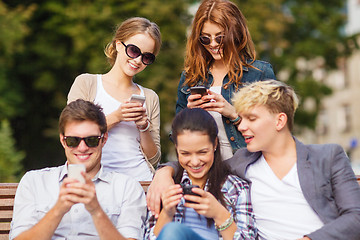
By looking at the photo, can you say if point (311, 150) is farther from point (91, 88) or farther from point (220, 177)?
point (91, 88)

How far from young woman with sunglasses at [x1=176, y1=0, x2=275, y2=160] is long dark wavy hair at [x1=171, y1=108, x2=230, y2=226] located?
1.52 ft

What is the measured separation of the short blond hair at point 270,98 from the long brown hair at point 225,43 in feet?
1.88

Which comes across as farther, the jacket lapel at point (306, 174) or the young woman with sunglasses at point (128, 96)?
the young woman with sunglasses at point (128, 96)

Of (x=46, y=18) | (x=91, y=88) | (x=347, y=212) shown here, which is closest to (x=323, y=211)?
(x=347, y=212)

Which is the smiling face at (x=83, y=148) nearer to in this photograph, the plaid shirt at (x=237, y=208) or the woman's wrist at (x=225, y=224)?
the plaid shirt at (x=237, y=208)

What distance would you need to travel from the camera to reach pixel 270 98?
3.89 m

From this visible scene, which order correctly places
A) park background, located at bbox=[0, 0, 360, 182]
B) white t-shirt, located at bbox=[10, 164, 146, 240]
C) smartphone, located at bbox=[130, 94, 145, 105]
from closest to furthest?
1. white t-shirt, located at bbox=[10, 164, 146, 240]
2. smartphone, located at bbox=[130, 94, 145, 105]
3. park background, located at bbox=[0, 0, 360, 182]

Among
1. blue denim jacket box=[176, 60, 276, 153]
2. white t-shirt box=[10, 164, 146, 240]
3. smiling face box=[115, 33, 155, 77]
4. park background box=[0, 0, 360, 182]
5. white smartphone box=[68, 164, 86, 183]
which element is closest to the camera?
white smartphone box=[68, 164, 86, 183]

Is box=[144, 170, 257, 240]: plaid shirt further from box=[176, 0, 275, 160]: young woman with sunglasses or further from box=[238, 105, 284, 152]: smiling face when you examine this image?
box=[176, 0, 275, 160]: young woman with sunglasses

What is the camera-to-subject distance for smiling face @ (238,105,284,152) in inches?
151

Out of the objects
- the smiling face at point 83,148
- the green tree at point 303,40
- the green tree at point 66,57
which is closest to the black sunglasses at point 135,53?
the smiling face at point 83,148

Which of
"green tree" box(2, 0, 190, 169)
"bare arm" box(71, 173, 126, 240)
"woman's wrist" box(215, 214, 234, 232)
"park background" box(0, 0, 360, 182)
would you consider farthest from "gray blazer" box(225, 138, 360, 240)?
"green tree" box(2, 0, 190, 169)

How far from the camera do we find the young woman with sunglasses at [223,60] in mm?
4461

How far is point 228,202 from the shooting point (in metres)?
3.77
